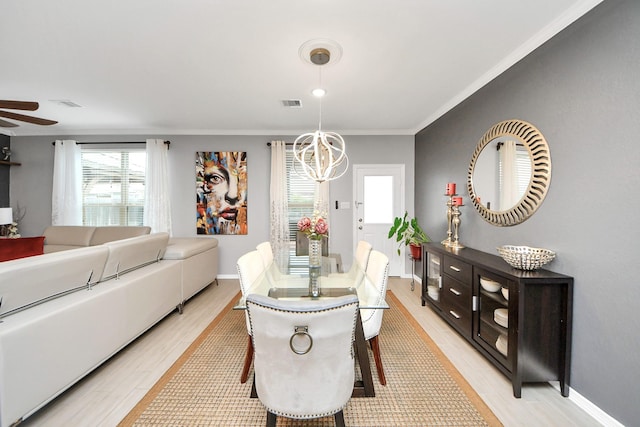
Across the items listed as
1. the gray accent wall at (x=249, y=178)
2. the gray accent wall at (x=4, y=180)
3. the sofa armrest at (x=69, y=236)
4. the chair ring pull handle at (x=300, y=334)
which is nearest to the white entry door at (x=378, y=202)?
the gray accent wall at (x=249, y=178)

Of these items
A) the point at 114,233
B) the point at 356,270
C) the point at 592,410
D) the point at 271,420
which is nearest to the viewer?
the point at 271,420

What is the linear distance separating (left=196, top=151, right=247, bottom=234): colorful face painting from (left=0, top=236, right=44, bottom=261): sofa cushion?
6.82ft

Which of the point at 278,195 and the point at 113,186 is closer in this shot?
the point at 278,195

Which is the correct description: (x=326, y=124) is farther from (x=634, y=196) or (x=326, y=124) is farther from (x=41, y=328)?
(x=41, y=328)

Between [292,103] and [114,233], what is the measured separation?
10.5 ft

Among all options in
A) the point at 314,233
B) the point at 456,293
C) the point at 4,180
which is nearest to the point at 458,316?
the point at 456,293

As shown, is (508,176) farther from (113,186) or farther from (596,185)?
(113,186)

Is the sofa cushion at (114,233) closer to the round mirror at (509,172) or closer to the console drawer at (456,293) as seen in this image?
the console drawer at (456,293)

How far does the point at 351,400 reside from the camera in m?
1.80

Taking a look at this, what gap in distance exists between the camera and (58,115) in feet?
13.0

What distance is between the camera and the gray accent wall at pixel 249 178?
4793 millimetres

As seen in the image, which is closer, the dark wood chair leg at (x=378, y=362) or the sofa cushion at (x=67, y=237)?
the dark wood chair leg at (x=378, y=362)

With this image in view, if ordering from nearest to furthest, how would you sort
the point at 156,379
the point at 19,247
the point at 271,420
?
the point at 271,420 → the point at 156,379 → the point at 19,247

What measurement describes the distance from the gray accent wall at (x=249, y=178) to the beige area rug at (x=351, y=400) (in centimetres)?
247
